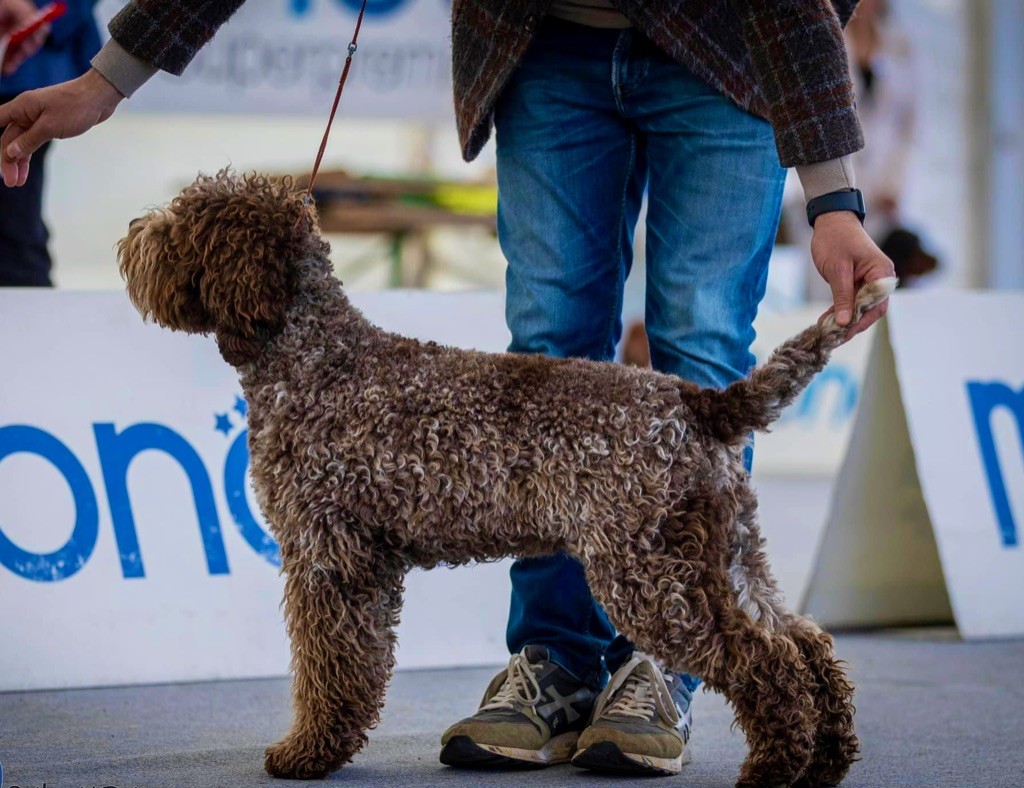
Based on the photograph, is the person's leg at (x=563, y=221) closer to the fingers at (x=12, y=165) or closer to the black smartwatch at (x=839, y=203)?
the black smartwatch at (x=839, y=203)

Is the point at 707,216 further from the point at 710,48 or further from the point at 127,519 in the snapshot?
the point at 127,519

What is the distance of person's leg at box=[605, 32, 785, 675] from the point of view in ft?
6.99

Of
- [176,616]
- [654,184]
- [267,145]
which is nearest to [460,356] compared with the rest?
[654,184]

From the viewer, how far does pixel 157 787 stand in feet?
6.18

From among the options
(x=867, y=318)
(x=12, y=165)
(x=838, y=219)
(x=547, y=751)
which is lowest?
(x=547, y=751)

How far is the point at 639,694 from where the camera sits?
2117 millimetres

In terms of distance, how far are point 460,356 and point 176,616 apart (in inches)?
49.8

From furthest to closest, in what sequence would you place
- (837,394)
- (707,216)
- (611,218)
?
(837,394) < (611,218) < (707,216)

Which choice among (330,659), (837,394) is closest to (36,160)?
(330,659)

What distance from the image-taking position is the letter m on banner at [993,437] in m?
3.49

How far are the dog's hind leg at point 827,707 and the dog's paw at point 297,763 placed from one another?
741mm

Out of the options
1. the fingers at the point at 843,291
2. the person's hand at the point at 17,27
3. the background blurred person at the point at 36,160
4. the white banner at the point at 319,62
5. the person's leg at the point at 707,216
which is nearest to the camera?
the fingers at the point at 843,291

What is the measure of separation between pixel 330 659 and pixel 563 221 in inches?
33.5

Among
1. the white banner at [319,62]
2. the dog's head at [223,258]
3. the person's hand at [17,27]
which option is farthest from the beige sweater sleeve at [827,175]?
the white banner at [319,62]
